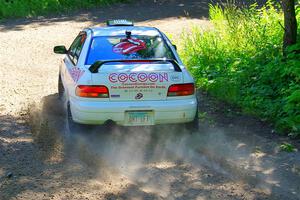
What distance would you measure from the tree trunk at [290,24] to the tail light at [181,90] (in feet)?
10.1

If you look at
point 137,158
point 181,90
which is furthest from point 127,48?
point 137,158

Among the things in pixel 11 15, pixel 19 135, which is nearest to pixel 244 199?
pixel 19 135

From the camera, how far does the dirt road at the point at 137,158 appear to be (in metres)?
5.66

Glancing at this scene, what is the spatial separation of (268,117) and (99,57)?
2.92 meters

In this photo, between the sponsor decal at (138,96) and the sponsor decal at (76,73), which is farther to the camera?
the sponsor decal at (76,73)

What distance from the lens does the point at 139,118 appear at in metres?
6.98

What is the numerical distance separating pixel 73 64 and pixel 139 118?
5.32 feet

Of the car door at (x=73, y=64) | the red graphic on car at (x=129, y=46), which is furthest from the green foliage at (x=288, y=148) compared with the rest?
the car door at (x=73, y=64)

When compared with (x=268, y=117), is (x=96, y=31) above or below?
above

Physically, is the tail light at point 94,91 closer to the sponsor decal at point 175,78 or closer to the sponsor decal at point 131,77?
the sponsor decal at point 131,77

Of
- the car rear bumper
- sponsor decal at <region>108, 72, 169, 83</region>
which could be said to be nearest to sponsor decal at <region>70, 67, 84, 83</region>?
the car rear bumper

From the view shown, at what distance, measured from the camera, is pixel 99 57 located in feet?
24.6

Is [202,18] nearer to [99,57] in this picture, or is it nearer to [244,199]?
[99,57]

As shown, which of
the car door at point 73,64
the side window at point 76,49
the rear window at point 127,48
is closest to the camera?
the car door at point 73,64
